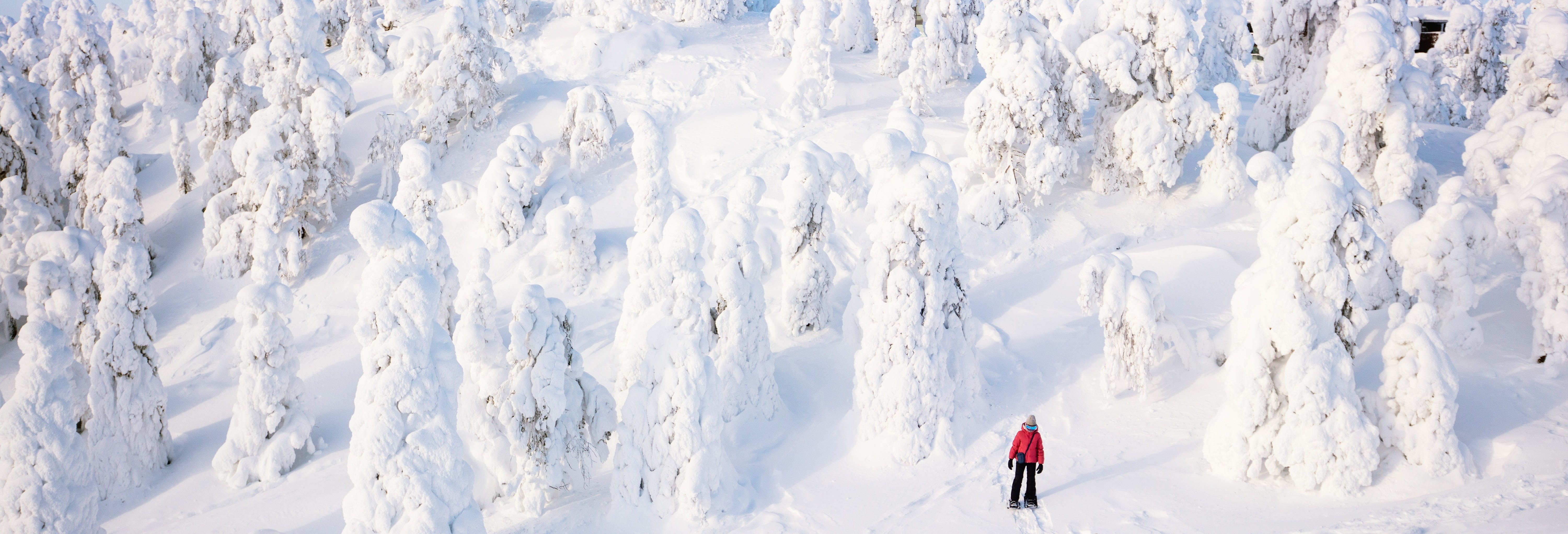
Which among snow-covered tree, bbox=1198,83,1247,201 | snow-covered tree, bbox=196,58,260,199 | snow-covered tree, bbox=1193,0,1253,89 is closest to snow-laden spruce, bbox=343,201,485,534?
snow-covered tree, bbox=196,58,260,199

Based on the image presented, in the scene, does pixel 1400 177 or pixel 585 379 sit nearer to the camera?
pixel 585 379

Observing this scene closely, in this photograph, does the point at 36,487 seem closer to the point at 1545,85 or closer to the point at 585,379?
the point at 585,379

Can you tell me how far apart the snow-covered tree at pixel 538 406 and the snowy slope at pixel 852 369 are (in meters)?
0.50

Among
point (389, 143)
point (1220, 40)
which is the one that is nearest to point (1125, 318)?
point (389, 143)

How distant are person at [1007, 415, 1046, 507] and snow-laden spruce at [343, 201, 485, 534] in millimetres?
6787

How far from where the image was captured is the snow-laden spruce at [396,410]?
32.9ft

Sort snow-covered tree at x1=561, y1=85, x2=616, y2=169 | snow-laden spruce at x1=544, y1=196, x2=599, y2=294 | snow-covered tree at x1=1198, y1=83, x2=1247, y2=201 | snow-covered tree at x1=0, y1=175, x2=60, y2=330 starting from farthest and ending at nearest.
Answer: snow-covered tree at x1=561, y1=85, x2=616, y2=169, snow-covered tree at x1=0, y1=175, x2=60, y2=330, snow-laden spruce at x1=544, y1=196, x2=599, y2=294, snow-covered tree at x1=1198, y1=83, x2=1247, y2=201

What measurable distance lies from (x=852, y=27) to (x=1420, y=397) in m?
21.4

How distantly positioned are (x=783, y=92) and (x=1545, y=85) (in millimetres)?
17544

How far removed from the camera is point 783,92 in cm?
2586

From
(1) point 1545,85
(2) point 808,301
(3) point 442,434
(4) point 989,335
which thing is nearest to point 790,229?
(2) point 808,301

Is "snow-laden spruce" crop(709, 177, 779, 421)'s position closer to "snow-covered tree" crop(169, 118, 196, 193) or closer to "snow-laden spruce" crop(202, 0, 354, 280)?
"snow-laden spruce" crop(202, 0, 354, 280)

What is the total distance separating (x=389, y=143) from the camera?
23812 millimetres

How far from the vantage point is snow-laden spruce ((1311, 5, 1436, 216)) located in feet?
57.7
